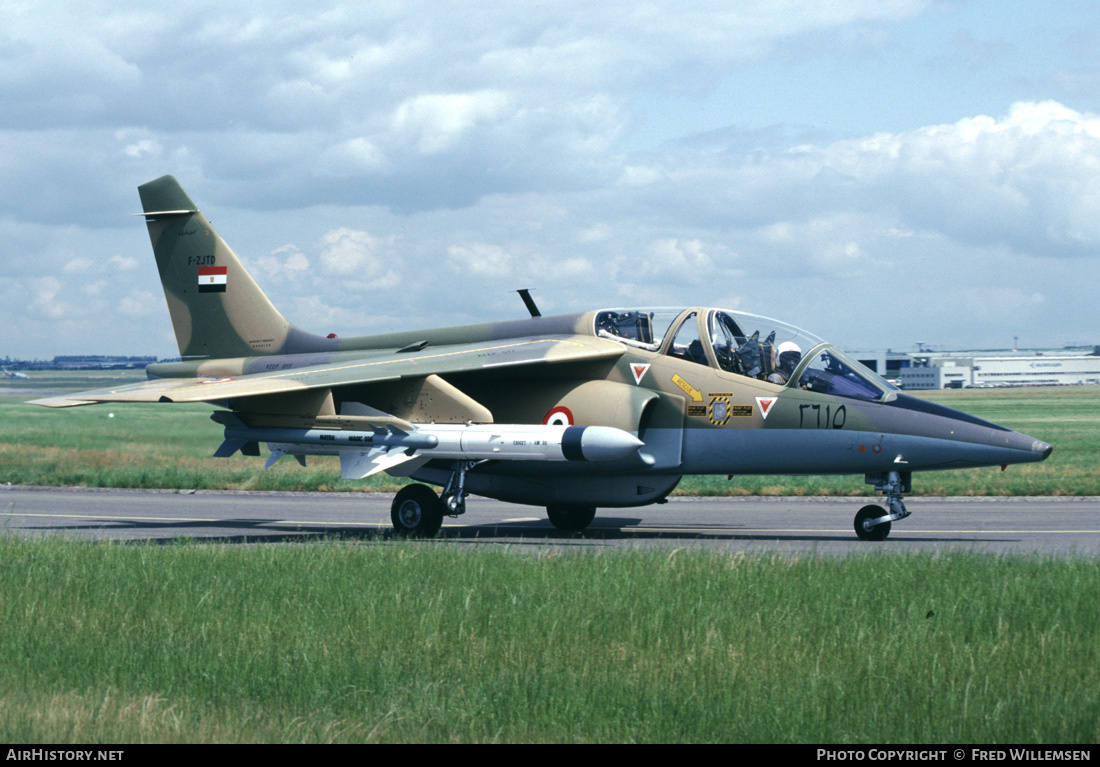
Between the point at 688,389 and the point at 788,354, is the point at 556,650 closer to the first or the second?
the point at 688,389

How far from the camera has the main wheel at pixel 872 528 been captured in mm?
14258

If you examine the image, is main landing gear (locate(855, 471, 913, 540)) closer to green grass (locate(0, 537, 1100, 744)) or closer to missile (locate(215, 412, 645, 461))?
missile (locate(215, 412, 645, 461))

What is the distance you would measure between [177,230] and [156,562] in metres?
10.3

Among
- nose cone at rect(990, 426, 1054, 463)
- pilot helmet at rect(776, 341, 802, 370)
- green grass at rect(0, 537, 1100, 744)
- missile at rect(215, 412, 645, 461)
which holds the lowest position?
green grass at rect(0, 537, 1100, 744)

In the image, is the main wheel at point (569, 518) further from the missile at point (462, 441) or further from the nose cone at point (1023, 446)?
the nose cone at point (1023, 446)

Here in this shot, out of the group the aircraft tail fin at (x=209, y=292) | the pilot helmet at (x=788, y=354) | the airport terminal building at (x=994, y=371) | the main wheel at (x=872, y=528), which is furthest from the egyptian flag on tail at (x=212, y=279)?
the airport terminal building at (x=994, y=371)

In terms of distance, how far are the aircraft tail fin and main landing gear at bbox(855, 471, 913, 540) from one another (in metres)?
10.5

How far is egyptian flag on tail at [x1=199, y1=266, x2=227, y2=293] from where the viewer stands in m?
19.7

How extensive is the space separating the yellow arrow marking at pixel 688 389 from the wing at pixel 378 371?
91 cm

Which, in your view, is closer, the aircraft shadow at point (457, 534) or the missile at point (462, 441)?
the missile at point (462, 441)

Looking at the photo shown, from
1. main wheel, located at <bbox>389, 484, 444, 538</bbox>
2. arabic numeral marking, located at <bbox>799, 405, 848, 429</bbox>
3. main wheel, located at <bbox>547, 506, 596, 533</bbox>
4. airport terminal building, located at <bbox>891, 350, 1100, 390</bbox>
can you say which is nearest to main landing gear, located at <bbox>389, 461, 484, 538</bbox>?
main wheel, located at <bbox>389, 484, 444, 538</bbox>

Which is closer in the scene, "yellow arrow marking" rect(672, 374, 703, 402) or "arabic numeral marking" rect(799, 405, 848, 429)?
"arabic numeral marking" rect(799, 405, 848, 429)

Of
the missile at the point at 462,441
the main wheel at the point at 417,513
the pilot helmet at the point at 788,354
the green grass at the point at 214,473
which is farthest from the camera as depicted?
the green grass at the point at 214,473
